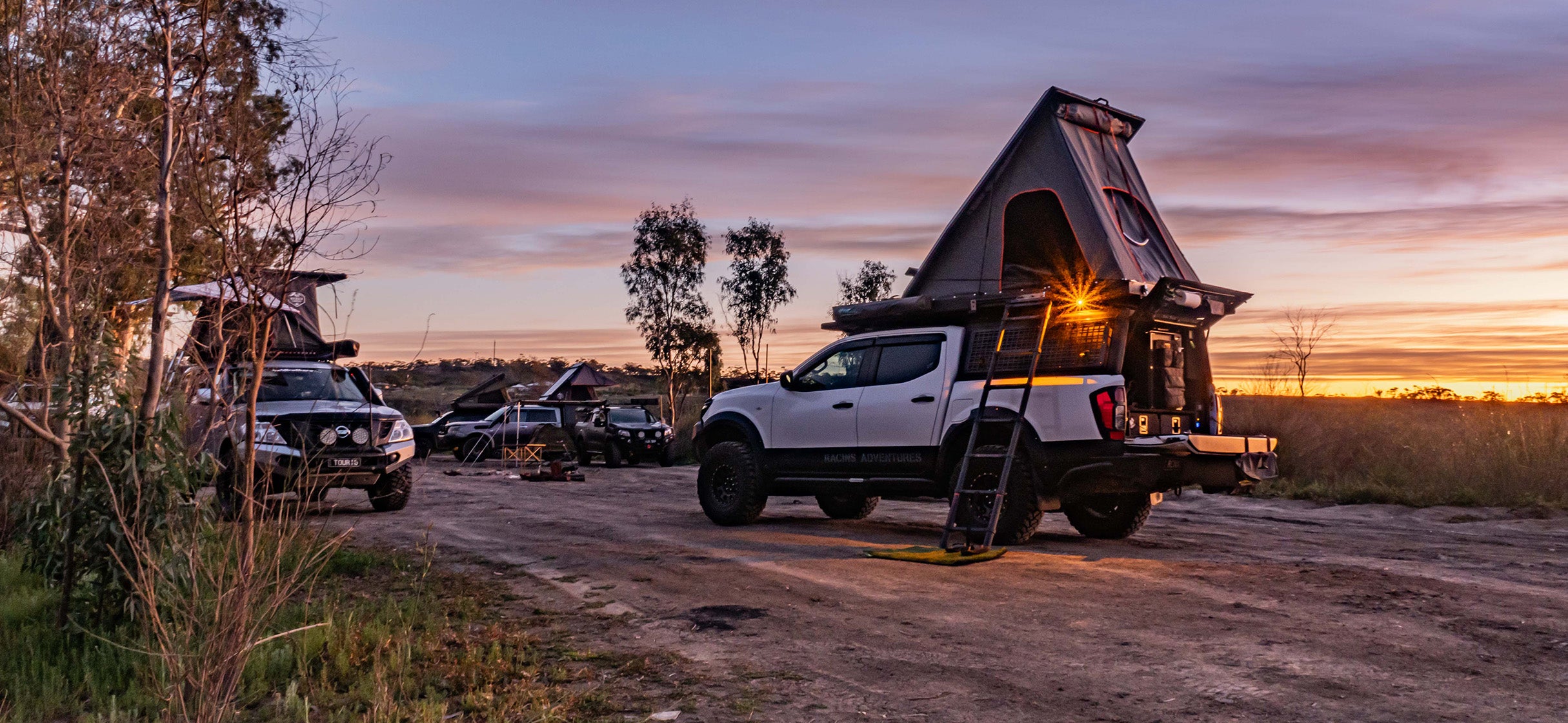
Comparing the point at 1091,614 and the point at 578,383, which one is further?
the point at 578,383

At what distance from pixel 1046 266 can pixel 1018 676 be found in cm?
724

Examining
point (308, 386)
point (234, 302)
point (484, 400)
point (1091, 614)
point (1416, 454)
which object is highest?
point (234, 302)

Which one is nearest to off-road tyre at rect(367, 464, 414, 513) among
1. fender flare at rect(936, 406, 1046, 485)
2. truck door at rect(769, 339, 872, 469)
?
truck door at rect(769, 339, 872, 469)

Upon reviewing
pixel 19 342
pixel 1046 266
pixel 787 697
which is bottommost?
pixel 787 697

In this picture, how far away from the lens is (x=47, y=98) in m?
7.54

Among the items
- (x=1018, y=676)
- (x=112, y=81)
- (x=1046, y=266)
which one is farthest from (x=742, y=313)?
(x=1018, y=676)

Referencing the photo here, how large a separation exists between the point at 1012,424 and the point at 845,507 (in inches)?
134

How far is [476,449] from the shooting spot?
96.1 ft

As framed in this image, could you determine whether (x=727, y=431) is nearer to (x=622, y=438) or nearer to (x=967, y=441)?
(x=967, y=441)

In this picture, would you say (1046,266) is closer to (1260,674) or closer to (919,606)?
(919,606)

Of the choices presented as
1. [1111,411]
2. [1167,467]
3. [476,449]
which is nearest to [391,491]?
[1111,411]

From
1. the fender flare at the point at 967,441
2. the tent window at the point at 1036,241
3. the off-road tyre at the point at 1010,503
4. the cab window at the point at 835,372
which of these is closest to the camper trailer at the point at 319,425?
the cab window at the point at 835,372

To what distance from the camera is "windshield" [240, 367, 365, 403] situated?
14109 mm

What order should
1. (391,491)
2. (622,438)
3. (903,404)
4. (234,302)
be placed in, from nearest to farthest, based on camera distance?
1. (234,302)
2. (903,404)
3. (391,491)
4. (622,438)
